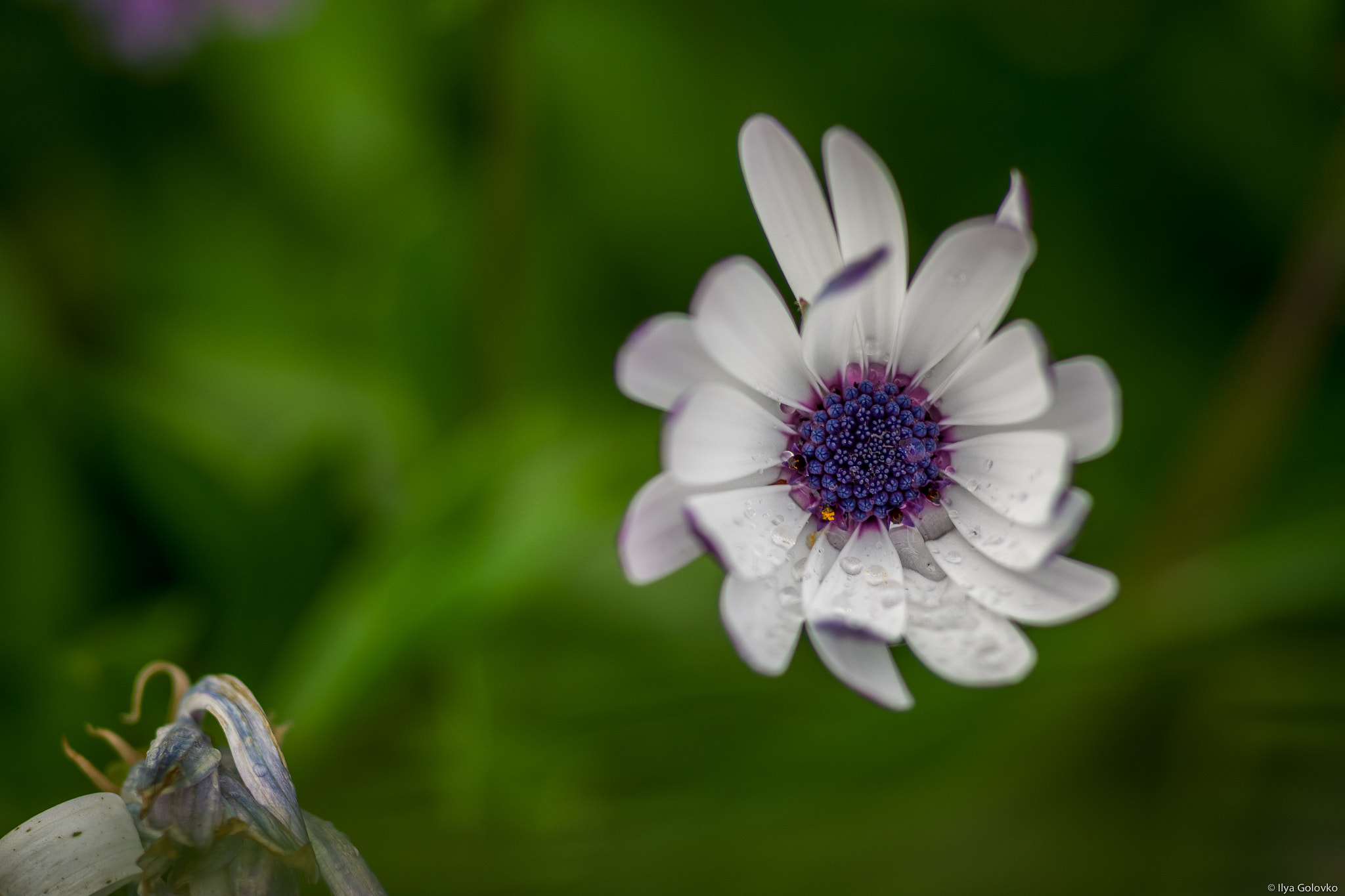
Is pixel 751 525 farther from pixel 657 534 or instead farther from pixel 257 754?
pixel 257 754

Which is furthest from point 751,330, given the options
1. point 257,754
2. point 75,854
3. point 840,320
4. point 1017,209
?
point 75,854

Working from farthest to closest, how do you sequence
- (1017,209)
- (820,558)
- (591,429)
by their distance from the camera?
(591,429), (820,558), (1017,209)

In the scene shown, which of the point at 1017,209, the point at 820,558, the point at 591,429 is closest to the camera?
the point at 1017,209

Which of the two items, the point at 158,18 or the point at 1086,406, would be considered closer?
the point at 1086,406

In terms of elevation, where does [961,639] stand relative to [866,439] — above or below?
below

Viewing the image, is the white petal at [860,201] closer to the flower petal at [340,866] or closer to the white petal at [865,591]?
the white petal at [865,591]

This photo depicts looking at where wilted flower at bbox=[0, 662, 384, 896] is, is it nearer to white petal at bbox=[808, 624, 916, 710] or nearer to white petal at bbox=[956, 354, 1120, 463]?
white petal at bbox=[808, 624, 916, 710]
